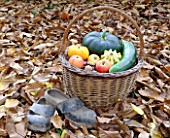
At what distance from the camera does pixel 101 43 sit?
190 cm

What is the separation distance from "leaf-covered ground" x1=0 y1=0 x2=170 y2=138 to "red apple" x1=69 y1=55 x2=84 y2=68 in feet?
0.99

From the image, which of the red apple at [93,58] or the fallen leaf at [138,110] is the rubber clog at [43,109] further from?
the fallen leaf at [138,110]

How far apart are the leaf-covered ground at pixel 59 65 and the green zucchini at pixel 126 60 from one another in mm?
216

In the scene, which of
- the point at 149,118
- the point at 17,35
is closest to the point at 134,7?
the point at 17,35

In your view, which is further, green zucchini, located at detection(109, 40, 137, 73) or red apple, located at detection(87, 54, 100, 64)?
red apple, located at detection(87, 54, 100, 64)

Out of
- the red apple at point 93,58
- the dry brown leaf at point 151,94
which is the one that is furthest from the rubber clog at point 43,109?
the dry brown leaf at point 151,94

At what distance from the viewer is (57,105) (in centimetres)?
173

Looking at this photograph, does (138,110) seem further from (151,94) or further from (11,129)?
(11,129)

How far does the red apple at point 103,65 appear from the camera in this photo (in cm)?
173

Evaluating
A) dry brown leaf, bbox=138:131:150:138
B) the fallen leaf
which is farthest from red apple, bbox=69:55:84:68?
dry brown leaf, bbox=138:131:150:138

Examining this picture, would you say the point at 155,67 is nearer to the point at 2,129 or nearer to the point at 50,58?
the point at 50,58

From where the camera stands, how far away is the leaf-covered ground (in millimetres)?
1682

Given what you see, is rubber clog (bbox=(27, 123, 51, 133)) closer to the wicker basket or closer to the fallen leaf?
the wicker basket

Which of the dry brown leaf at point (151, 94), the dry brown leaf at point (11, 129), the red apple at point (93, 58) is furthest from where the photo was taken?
the dry brown leaf at point (151, 94)
